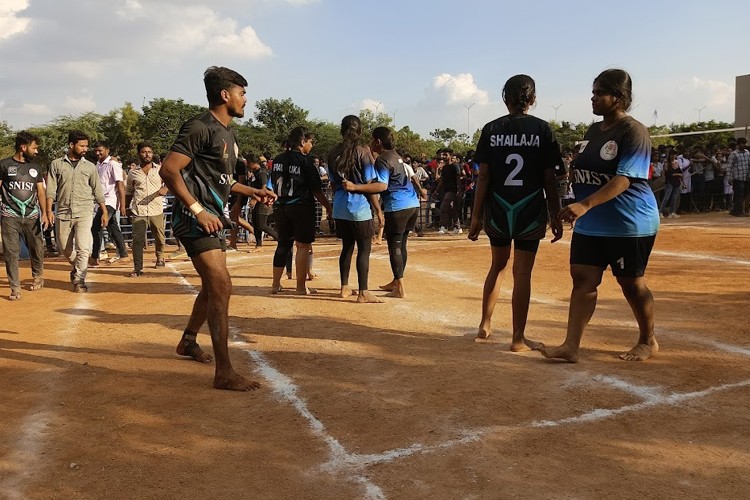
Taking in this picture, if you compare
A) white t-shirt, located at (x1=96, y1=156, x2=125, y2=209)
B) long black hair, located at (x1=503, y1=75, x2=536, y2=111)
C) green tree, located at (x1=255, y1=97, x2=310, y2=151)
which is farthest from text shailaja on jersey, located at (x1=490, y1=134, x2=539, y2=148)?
green tree, located at (x1=255, y1=97, x2=310, y2=151)

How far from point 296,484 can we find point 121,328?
4.48m

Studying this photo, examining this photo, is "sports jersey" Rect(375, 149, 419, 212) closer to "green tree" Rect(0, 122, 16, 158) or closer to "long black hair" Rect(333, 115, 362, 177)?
"long black hair" Rect(333, 115, 362, 177)

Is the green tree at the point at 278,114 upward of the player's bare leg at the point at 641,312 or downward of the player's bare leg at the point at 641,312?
upward

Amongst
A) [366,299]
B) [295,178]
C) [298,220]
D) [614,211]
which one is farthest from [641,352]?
[295,178]

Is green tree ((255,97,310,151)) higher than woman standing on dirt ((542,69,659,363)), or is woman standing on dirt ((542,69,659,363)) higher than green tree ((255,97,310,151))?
green tree ((255,97,310,151))

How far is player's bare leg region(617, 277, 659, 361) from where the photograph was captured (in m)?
5.21

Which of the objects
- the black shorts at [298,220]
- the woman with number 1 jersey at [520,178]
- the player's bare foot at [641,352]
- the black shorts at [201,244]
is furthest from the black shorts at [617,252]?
the black shorts at [298,220]

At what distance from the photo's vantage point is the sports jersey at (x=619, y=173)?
4895mm

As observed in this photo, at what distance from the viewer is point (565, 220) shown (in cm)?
483

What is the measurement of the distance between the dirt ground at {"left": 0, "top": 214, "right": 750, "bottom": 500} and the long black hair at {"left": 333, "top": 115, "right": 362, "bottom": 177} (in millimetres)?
1648

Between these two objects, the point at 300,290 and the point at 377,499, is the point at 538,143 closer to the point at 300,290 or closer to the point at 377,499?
the point at 377,499

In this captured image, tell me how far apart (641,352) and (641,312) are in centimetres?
32

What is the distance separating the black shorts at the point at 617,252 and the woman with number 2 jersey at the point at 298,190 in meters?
4.04

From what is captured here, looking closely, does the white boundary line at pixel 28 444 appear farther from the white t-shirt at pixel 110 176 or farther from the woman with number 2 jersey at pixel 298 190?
the white t-shirt at pixel 110 176
